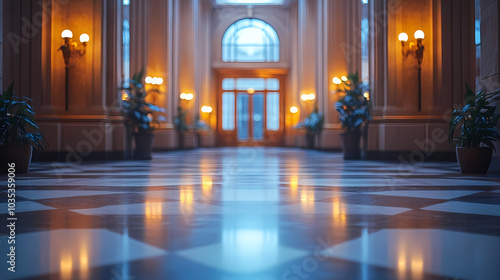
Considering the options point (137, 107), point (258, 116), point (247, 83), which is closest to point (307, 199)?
point (137, 107)

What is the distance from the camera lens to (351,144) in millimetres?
11453

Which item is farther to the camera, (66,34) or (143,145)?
(143,145)

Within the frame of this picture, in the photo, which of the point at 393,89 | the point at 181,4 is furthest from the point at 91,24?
the point at 181,4

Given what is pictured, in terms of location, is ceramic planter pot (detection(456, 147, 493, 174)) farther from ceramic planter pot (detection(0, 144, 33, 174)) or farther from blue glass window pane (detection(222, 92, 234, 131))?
blue glass window pane (detection(222, 92, 234, 131))

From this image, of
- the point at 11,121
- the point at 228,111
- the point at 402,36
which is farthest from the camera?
the point at 228,111

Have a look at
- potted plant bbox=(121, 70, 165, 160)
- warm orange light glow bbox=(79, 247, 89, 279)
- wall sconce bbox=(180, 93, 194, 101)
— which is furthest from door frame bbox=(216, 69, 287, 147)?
warm orange light glow bbox=(79, 247, 89, 279)

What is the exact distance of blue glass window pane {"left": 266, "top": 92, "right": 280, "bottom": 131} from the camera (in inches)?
1247

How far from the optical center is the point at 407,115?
34.0ft

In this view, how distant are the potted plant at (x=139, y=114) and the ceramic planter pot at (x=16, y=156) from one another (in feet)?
15.0

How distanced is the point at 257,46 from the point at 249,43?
530 millimetres

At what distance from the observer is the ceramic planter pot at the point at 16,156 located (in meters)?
6.02

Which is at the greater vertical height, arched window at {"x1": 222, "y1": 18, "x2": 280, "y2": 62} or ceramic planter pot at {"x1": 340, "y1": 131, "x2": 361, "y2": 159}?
arched window at {"x1": 222, "y1": 18, "x2": 280, "y2": 62}

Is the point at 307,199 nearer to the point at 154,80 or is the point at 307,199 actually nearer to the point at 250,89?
the point at 154,80

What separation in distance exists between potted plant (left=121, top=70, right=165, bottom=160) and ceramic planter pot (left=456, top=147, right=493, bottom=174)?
6.72 meters
